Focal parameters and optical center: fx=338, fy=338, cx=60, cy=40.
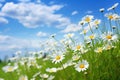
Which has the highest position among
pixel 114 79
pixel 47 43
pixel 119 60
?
pixel 47 43

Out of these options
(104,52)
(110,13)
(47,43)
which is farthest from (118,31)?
(47,43)

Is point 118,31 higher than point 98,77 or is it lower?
higher

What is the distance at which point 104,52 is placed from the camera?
15.0 ft

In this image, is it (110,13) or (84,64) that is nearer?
(84,64)

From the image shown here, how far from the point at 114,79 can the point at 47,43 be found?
3.32 meters

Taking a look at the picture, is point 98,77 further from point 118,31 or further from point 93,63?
point 118,31

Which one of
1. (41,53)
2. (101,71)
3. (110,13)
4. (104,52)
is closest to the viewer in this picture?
(101,71)

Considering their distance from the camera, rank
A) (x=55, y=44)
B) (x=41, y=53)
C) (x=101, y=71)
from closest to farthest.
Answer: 1. (x=101, y=71)
2. (x=55, y=44)
3. (x=41, y=53)

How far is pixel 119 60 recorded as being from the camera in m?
4.29

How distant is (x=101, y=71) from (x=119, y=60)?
0.30m

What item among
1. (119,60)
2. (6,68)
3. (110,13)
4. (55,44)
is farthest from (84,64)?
(55,44)

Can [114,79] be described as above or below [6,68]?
below

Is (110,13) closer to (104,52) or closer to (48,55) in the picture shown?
(104,52)

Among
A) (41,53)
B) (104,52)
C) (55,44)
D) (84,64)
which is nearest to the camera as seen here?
(84,64)
